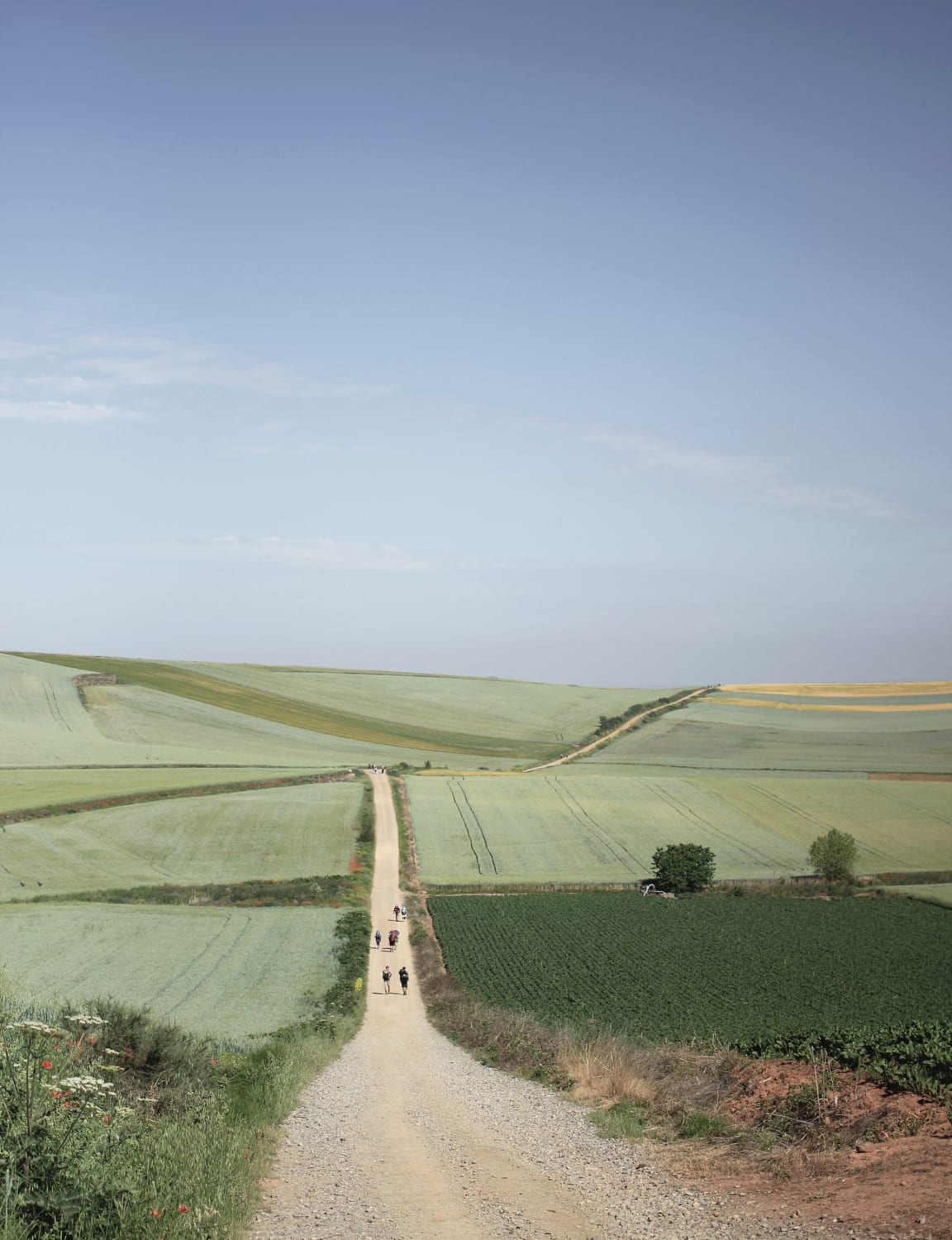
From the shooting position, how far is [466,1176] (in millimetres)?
12359

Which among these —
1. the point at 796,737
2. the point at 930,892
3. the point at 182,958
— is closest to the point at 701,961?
the point at 182,958

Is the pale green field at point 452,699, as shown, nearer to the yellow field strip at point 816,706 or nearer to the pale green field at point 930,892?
the yellow field strip at point 816,706

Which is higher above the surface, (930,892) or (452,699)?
(452,699)

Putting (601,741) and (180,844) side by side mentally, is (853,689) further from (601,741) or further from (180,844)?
(180,844)

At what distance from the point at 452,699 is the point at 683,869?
288 ft

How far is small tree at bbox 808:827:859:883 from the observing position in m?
59.6

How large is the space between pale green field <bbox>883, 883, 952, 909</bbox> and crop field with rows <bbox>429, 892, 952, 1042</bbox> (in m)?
1.15

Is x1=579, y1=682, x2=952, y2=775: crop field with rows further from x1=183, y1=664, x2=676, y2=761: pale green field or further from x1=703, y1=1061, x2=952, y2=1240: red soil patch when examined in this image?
x1=703, y1=1061, x2=952, y2=1240: red soil patch

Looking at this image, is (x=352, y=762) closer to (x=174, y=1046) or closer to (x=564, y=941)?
(x=564, y=941)

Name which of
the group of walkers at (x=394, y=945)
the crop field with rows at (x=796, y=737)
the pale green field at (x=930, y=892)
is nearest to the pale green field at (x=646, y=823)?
the pale green field at (x=930, y=892)

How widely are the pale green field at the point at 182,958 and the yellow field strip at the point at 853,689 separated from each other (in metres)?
114

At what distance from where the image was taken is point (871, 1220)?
9.27 metres

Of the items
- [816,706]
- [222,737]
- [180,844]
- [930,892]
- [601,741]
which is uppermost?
[816,706]

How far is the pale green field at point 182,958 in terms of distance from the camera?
30.4 metres
